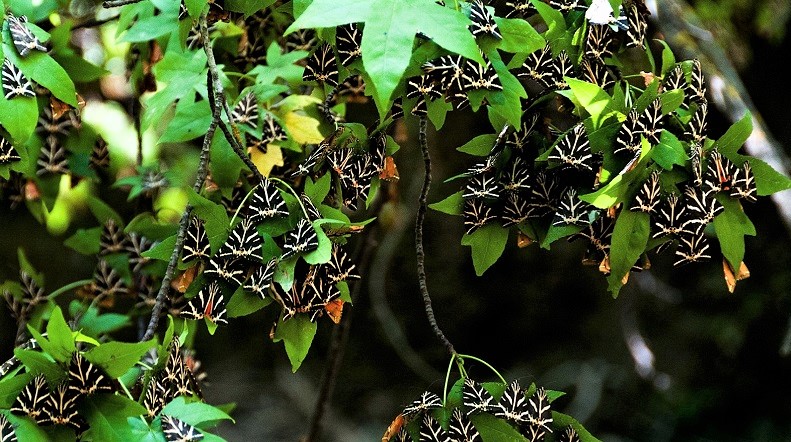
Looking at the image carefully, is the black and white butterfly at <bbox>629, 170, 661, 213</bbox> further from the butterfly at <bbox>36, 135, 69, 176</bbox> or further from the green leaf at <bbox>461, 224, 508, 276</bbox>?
the butterfly at <bbox>36, 135, 69, 176</bbox>

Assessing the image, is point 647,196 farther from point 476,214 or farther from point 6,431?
point 6,431

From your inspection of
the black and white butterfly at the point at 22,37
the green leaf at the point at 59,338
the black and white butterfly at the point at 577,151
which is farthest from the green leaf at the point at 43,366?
the black and white butterfly at the point at 577,151

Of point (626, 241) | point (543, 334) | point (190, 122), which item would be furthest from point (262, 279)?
point (543, 334)

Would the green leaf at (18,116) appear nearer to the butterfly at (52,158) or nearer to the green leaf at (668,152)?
the butterfly at (52,158)

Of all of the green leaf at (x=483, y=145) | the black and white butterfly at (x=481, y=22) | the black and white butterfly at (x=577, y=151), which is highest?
the black and white butterfly at (x=481, y=22)

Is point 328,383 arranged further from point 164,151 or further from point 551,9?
point 164,151

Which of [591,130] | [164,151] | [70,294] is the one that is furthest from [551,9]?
[70,294]
